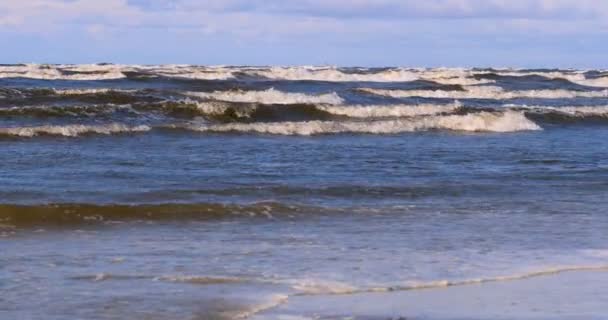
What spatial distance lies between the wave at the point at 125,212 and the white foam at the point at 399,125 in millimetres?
10353

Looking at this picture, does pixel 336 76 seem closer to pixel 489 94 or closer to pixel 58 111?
pixel 489 94

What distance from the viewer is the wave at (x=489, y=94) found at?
3541 cm

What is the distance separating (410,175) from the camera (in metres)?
14.1

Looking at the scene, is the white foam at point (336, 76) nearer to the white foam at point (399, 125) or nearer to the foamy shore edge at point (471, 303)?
the white foam at point (399, 125)

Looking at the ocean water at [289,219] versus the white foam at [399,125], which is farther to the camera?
the white foam at [399,125]

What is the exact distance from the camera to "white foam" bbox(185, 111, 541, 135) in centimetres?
2170

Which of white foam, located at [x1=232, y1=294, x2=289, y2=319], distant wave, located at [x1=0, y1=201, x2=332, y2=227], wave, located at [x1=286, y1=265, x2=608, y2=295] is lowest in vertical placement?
wave, located at [x1=286, y1=265, x2=608, y2=295]

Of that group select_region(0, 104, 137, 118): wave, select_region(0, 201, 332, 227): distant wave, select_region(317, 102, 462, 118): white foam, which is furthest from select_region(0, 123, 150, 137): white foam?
select_region(0, 201, 332, 227): distant wave

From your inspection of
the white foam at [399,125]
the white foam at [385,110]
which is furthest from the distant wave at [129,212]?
the white foam at [385,110]

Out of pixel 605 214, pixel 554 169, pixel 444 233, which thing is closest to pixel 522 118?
pixel 554 169

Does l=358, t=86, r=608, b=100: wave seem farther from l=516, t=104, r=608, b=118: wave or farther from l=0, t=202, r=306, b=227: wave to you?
l=0, t=202, r=306, b=227: wave

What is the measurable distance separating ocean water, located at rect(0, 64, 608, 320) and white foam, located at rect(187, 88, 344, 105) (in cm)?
569

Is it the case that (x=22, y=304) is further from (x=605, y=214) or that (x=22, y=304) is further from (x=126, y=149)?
(x=126, y=149)

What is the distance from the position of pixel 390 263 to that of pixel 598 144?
13.4 metres
